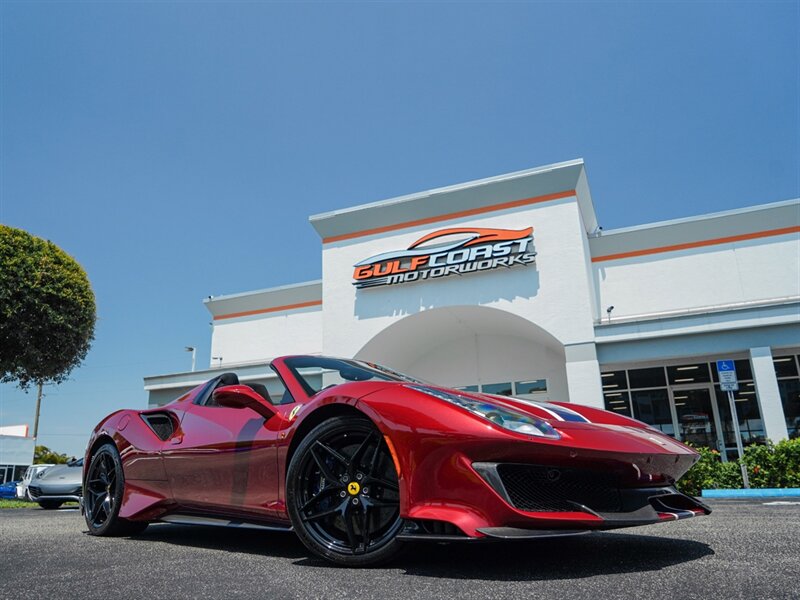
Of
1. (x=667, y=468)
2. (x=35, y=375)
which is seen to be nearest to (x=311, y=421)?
(x=667, y=468)

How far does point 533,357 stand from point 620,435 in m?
14.6

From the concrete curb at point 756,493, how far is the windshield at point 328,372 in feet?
28.9

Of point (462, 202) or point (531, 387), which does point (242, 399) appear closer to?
point (462, 202)

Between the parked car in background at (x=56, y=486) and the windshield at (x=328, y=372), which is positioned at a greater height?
the windshield at (x=328, y=372)

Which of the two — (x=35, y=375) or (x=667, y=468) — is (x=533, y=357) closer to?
(x=35, y=375)

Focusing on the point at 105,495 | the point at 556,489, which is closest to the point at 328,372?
the point at 556,489

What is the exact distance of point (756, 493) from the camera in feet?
32.2

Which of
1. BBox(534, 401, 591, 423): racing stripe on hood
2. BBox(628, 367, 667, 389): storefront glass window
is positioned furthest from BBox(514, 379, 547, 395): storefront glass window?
BBox(534, 401, 591, 423): racing stripe on hood

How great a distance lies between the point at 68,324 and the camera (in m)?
13.1

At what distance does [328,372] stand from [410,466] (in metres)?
1.10

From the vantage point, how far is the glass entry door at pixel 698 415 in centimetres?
1547

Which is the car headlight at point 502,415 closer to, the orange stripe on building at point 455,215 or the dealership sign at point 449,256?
the dealership sign at point 449,256

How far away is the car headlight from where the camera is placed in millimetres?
2289

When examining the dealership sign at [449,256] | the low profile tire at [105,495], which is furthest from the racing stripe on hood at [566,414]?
the dealership sign at [449,256]
